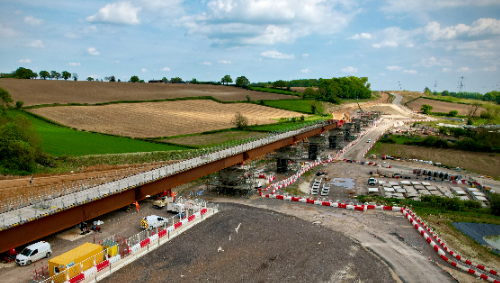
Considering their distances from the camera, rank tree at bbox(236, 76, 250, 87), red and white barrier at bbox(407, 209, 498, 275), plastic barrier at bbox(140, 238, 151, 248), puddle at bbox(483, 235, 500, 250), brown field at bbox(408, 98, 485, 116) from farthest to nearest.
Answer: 1. tree at bbox(236, 76, 250, 87)
2. brown field at bbox(408, 98, 485, 116)
3. puddle at bbox(483, 235, 500, 250)
4. red and white barrier at bbox(407, 209, 498, 275)
5. plastic barrier at bbox(140, 238, 151, 248)

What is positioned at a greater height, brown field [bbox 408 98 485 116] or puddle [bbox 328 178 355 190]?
brown field [bbox 408 98 485 116]

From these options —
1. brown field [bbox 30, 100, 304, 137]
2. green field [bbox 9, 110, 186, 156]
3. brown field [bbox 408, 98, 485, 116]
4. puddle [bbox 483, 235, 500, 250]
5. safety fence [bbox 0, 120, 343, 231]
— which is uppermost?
brown field [bbox 408, 98, 485, 116]

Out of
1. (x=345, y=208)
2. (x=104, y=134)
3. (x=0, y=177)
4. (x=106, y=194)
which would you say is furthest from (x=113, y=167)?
(x=345, y=208)

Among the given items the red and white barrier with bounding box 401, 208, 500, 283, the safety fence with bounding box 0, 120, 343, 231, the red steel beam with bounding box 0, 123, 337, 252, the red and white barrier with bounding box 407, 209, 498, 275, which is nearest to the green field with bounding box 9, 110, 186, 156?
the safety fence with bounding box 0, 120, 343, 231

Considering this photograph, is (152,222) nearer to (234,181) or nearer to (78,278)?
(78,278)

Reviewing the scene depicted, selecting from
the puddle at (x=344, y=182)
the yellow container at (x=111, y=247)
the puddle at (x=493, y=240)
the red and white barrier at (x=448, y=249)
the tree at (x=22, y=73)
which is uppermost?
the tree at (x=22, y=73)

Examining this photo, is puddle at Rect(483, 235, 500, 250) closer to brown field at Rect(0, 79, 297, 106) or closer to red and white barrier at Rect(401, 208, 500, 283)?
red and white barrier at Rect(401, 208, 500, 283)

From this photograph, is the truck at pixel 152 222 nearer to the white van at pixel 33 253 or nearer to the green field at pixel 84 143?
the white van at pixel 33 253

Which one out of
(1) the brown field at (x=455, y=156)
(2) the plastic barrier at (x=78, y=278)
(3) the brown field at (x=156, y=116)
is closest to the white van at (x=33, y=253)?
(2) the plastic barrier at (x=78, y=278)
